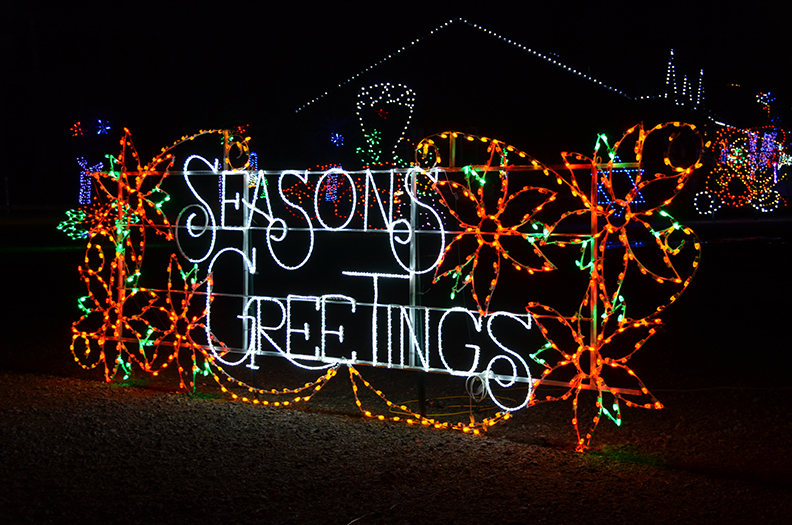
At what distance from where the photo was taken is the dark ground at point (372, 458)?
4.05 m

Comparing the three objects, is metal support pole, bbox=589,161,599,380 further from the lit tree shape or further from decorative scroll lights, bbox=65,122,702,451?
the lit tree shape

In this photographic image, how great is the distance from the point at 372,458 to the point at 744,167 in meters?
32.3

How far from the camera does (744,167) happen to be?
33.2 meters

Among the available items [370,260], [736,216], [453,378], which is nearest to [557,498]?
[453,378]

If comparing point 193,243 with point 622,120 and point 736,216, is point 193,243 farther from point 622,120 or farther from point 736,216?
point 736,216

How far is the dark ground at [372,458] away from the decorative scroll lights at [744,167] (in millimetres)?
27108

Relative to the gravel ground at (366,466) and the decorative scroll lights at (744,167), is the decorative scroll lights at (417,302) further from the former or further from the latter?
the decorative scroll lights at (744,167)

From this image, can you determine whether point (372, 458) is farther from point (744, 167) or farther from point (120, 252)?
point (744, 167)

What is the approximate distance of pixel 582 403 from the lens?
607 centimetres

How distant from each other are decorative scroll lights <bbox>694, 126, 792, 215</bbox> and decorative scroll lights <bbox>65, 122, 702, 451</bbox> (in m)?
16.6

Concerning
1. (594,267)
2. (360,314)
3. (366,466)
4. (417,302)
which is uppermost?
(594,267)

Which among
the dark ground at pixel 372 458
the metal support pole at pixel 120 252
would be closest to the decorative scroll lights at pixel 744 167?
the dark ground at pixel 372 458

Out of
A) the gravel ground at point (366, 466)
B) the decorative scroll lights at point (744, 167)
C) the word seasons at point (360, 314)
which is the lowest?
the gravel ground at point (366, 466)

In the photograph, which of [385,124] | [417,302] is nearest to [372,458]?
[417,302]
